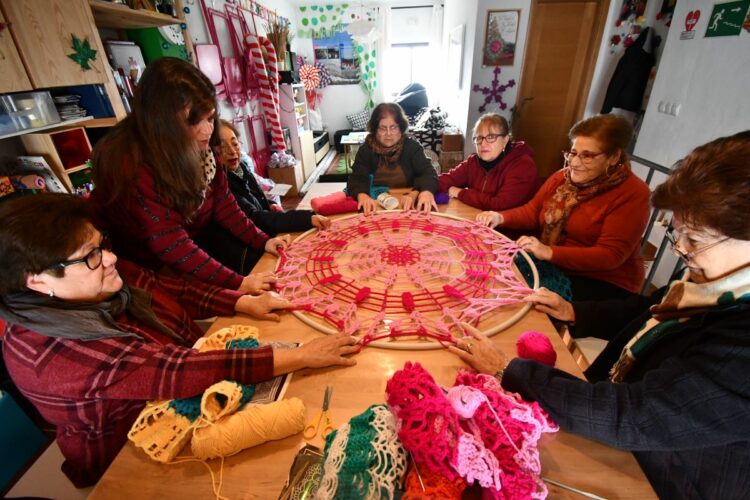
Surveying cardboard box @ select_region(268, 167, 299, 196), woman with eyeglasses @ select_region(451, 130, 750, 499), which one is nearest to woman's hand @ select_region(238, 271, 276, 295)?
woman with eyeglasses @ select_region(451, 130, 750, 499)

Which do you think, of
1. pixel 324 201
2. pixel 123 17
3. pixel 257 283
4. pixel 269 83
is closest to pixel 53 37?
pixel 123 17

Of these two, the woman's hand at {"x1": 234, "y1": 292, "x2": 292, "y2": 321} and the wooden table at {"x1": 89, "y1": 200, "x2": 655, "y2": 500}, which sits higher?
the woman's hand at {"x1": 234, "y1": 292, "x2": 292, "y2": 321}

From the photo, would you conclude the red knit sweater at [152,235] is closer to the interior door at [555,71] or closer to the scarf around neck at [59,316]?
the scarf around neck at [59,316]

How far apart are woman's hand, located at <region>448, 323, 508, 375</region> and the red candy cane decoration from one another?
430cm

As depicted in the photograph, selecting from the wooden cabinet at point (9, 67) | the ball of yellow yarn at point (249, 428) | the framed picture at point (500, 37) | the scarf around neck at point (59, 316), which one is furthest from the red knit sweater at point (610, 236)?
the framed picture at point (500, 37)

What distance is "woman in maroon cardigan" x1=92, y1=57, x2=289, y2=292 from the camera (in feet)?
3.52

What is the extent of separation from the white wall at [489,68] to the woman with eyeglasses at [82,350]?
14.6ft

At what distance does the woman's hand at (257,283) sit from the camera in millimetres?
1122

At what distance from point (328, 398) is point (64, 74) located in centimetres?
196

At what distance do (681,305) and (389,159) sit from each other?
166 centimetres

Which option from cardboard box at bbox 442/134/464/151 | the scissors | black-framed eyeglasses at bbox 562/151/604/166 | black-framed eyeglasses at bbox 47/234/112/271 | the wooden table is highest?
black-framed eyeglasses at bbox 562/151/604/166

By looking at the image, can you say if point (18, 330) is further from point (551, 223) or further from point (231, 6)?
point (231, 6)

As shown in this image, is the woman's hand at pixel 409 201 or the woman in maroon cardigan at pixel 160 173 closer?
the woman in maroon cardigan at pixel 160 173

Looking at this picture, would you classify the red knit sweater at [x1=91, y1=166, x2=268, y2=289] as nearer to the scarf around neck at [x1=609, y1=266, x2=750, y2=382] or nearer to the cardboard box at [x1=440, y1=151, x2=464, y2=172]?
the scarf around neck at [x1=609, y1=266, x2=750, y2=382]
